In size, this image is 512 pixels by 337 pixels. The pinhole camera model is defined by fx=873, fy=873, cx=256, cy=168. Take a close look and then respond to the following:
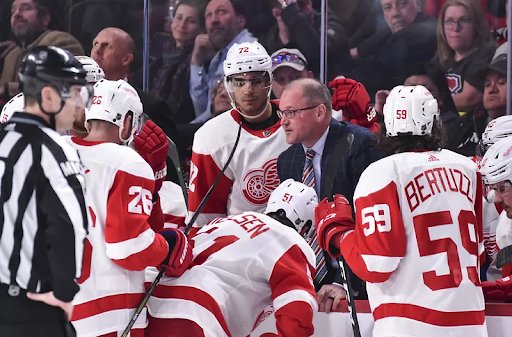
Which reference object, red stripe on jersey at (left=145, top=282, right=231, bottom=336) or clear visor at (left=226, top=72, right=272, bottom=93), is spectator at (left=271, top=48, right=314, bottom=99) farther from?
red stripe on jersey at (left=145, top=282, right=231, bottom=336)

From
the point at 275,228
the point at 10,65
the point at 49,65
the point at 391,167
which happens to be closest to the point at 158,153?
the point at 275,228

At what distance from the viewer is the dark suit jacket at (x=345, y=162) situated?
3766 millimetres

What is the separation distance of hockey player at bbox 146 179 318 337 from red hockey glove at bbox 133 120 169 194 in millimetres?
475

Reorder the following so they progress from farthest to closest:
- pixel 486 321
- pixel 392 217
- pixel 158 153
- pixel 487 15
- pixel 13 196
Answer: pixel 487 15 < pixel 158 153 < pixel 486 321 < pixel 392 217 < pixel 13 196

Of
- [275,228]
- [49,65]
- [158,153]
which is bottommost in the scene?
[275,228]

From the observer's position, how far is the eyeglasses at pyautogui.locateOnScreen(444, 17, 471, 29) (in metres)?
5.10

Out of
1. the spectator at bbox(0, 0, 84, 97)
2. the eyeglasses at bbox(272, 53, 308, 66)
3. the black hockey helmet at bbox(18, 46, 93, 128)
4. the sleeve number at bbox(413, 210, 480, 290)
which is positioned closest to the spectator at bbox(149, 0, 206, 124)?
the eyeglasses at bbox(272, 53, 308, 66)

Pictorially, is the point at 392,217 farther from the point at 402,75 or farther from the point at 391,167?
the point at 402,75

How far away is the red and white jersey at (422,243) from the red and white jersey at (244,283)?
359 millimetres

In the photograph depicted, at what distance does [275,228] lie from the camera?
3268 millimetres

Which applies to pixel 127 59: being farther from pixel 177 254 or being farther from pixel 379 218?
pixel 379 218

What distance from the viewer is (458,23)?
5.13 metres

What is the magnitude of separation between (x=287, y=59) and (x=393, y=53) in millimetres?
656

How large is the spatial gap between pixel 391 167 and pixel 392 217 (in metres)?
0.16
